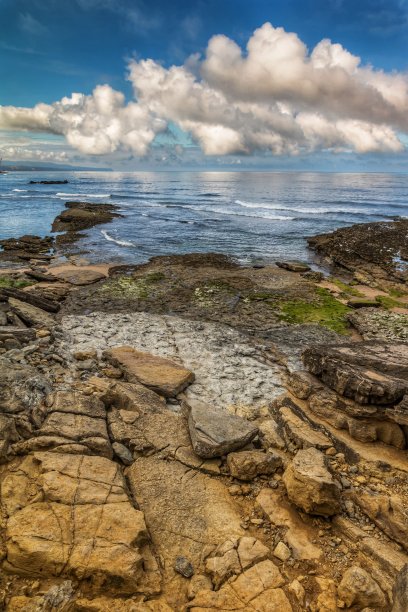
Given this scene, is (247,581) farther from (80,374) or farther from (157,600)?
(80,374)

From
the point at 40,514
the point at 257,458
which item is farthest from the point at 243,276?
the point at 40,514

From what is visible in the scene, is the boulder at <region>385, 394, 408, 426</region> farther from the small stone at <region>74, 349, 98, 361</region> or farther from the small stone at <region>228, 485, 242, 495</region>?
the small stone at <region>74, 349, 98, 361</region>

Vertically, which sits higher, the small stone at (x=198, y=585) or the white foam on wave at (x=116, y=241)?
the white foam on wave at (x=116, y=241)

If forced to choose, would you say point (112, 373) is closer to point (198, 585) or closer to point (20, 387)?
point (20, 387)

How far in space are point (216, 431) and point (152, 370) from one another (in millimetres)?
3722

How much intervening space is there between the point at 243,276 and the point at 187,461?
1786 centimetres

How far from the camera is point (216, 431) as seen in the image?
8.05 m

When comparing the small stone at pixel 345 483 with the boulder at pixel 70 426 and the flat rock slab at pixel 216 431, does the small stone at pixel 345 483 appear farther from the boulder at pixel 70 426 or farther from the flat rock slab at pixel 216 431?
the boulder at pixel 70 426

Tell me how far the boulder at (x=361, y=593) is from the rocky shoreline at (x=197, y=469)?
0.6 inches

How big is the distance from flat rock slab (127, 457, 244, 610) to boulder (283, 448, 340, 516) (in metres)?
1.12

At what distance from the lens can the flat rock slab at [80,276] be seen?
23.1m

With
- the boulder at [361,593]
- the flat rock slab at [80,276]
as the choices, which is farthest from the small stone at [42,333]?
the boulder at [361,593]

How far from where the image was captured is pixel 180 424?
8805mm

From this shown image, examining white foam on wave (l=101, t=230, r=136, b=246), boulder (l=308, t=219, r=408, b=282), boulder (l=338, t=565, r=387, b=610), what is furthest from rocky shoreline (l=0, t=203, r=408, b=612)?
white foam on wave (l=101, t=230, r=136, b=246)
